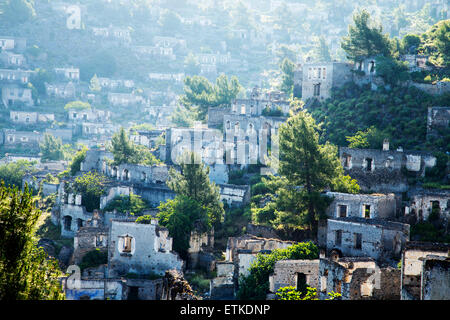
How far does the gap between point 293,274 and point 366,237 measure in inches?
177

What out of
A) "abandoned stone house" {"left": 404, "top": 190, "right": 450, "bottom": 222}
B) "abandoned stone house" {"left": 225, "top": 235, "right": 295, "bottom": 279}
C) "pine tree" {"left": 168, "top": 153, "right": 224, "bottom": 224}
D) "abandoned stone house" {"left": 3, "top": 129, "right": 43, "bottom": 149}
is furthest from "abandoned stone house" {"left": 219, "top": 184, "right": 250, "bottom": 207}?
"abandoned stone house" {"left": 3, "top": 129, "right": 43, "bottom": 149}

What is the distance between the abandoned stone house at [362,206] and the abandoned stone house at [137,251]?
7943 millimetres

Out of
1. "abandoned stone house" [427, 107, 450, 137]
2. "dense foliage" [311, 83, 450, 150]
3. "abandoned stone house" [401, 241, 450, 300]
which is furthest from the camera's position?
"dense foliage" [311, 83, 450, 150]

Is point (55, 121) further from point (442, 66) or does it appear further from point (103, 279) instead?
point (103, 279)

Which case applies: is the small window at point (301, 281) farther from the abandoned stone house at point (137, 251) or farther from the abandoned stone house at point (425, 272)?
the abandoned stone house at point (137, 251)

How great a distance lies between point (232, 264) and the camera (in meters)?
31.8

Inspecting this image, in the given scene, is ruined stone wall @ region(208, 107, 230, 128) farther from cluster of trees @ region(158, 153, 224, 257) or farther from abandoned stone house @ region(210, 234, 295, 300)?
abandoned stone house @ region(210, 234, 295, 300)

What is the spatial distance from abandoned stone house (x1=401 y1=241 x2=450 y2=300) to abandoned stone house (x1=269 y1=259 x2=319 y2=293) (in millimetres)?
4239

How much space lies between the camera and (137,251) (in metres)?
32.5

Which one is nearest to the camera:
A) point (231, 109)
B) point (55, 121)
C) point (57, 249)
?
point (57, 249)

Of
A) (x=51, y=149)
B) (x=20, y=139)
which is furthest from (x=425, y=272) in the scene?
(x=20, y=139)

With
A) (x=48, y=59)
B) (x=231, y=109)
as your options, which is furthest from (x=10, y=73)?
(x=231, y=109)

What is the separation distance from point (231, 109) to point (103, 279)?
25347mm

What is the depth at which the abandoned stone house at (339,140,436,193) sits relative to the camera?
3809cm
